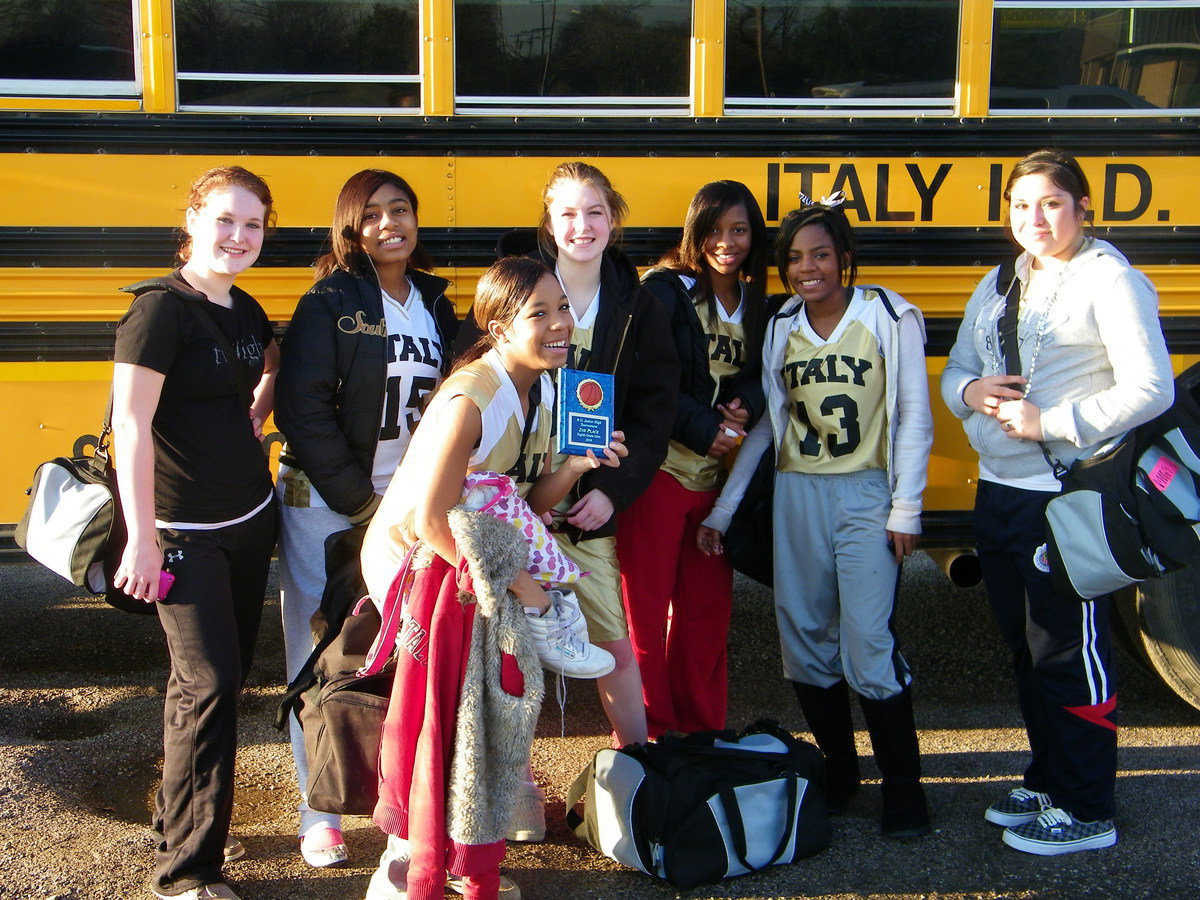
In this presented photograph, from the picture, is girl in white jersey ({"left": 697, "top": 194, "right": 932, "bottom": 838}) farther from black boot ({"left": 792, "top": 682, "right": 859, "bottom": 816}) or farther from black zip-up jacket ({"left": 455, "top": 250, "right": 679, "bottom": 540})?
black zip-up jacket ({"left": 455, "top": 250, "right": 679, "bottom": 540})

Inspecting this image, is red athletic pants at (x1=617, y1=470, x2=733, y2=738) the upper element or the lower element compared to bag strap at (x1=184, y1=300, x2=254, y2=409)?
lower

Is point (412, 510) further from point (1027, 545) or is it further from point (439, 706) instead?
point (1027, 545)

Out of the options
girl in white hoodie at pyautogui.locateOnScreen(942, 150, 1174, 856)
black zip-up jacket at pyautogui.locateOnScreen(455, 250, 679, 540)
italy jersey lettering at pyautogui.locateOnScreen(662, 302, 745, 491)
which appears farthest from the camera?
italy jersey lettering at pyautogui.locateOnScreen(662, 302, 745, 491)

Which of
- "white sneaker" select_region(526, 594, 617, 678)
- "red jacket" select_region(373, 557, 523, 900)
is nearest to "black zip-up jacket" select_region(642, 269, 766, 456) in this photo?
"white sneaker" select_region(526, 594, 617, 678)

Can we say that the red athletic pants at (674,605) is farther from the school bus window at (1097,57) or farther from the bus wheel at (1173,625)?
the school bus window at (1097,57)

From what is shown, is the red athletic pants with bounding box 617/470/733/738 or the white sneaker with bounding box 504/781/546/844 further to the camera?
the red athletic pants with bounding box 617/470/733/738

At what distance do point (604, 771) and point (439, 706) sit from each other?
62cm

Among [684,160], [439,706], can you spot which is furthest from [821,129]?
[439,706]

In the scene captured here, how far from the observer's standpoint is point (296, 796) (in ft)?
9.68

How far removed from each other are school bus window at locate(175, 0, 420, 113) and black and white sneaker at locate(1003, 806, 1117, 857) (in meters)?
2.39

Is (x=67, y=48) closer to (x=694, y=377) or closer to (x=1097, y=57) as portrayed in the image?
(x=694, y=377)

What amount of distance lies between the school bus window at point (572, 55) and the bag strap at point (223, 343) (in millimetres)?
1079

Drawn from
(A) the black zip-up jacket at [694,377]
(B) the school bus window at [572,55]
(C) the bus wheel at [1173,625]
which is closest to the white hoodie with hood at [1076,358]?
(A) the black zip-up jacket at [694,377]

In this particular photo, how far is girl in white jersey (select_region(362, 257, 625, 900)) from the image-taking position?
2113mm
